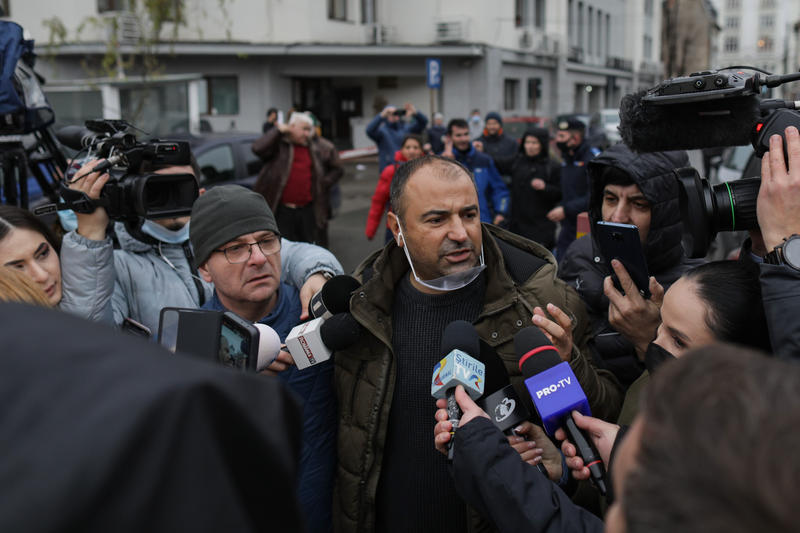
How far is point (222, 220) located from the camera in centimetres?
232

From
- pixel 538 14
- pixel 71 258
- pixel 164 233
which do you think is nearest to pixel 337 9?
pixel 538 14

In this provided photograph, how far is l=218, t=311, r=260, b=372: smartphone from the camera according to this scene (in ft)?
4.91

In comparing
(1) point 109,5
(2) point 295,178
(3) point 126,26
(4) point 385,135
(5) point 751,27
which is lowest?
(2) point 295,178

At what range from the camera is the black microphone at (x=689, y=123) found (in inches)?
68.1

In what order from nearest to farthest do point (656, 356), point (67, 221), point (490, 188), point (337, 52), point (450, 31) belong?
point (656, 356), point (67, 221), point (490, 188), point (337, 52), point (450, 31)

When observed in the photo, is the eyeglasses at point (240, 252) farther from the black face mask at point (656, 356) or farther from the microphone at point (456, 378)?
the black face mask at point (656, 356)

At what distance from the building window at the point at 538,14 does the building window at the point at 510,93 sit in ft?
10.9

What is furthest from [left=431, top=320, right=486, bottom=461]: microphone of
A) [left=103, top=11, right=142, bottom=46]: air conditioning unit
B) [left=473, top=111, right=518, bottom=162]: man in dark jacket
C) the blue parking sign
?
[left=103, top=11, right=142, bottom=46]: air conditioning unit

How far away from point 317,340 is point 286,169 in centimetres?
547

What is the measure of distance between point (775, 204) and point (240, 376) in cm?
130

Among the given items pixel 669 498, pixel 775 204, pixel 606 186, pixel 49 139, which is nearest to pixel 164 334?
pixel 669 498

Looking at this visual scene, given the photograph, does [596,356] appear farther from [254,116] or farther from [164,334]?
[254,116]

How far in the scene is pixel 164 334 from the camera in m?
1.55

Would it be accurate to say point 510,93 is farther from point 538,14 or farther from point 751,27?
point 751,27
